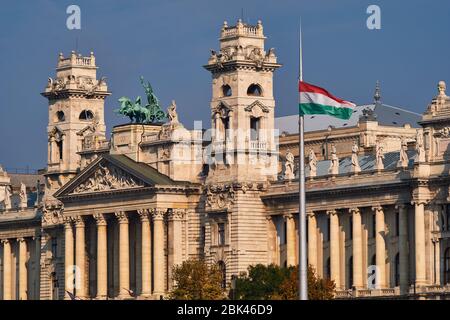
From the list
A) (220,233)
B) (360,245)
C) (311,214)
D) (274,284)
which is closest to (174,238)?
(220,233)

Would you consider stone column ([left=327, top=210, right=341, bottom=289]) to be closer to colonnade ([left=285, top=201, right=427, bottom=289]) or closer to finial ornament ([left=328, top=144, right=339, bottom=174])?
colonnade ([left=285, top=201, right=427, bottom=289])

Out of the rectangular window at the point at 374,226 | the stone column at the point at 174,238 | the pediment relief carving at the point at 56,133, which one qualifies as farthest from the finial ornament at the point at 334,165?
the pediment relief carving at the point at 56,133

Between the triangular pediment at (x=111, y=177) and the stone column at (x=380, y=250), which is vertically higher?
the triangular pediment at (x=111, y=177)

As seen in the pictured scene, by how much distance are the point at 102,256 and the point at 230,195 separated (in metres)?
16.6

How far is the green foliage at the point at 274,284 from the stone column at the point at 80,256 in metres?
22.5

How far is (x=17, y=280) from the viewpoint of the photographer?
190750 mm

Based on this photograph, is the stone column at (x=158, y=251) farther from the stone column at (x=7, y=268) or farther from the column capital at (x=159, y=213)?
the stone column at (x=7, y=268)

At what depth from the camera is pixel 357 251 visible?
149125 millimetres

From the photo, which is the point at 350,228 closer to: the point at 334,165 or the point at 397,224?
the point at 334,165

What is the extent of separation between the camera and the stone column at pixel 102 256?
16625cm
